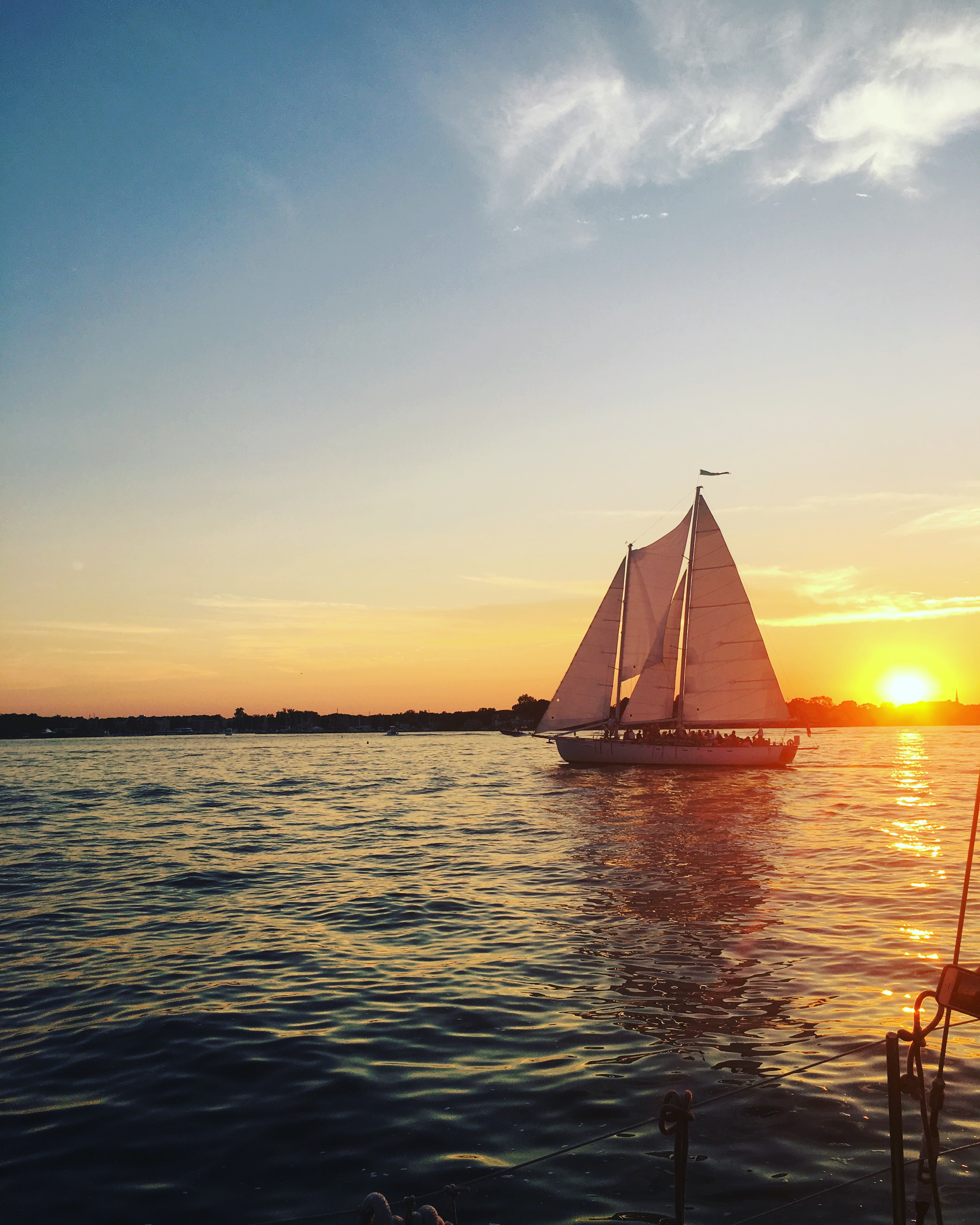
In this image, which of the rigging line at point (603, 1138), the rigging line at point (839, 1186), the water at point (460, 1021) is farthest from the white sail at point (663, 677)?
the rigging line at point (839, 1186)

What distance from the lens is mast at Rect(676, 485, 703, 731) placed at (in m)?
66.8

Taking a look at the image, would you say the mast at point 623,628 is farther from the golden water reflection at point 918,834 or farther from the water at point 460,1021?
the water at point 460,1021

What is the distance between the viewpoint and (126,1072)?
951cm

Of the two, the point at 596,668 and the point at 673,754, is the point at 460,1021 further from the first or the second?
the point at 596,668

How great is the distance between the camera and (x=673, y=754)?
66125mm

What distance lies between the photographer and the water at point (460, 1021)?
275 inches

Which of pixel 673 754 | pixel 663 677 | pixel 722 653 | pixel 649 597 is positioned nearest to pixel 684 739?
pixel 673 754

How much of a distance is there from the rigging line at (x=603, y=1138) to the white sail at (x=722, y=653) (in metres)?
56.2

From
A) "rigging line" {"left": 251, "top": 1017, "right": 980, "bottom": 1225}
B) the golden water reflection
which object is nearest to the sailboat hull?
the golden water reflection

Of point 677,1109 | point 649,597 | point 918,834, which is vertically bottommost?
point 918,834

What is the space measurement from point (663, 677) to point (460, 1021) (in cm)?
6004

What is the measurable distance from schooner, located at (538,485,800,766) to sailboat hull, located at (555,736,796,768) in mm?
88

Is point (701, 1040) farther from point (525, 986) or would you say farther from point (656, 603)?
point (656, 603)

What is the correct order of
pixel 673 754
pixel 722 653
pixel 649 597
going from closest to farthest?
pixel 722 653, pixel 673 754, pixel 649 597
